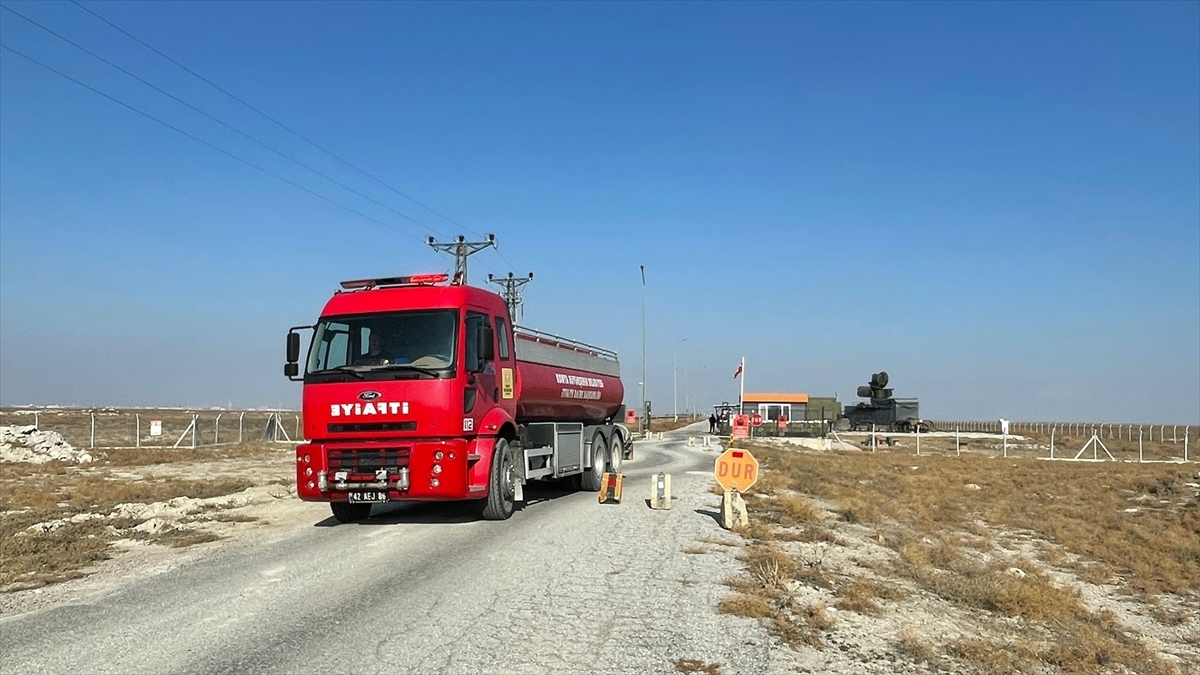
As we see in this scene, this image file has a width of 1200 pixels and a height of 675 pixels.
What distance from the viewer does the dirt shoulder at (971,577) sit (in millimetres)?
7742

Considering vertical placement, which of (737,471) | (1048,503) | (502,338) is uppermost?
(502,338)

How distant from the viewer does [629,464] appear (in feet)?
101

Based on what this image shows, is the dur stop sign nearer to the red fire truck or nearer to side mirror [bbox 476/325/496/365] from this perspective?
the red fire truck

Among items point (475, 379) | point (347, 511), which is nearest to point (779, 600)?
point (475, 379)

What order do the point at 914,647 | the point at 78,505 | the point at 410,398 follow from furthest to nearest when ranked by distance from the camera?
the point at 78,505 → the point at 410,398 → the point at 914,647

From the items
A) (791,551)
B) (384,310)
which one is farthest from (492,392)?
(791,551)

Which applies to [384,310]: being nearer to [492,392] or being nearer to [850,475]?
[492,392]

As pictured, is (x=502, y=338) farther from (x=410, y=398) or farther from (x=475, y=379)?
(x=410, y=398)

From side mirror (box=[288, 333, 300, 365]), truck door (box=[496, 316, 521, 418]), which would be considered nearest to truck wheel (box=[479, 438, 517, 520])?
truck door (box=[496, 316, 521, 418])

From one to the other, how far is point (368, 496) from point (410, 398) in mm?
1597

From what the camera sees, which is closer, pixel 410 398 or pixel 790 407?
pixel 410 398

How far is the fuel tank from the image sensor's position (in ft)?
51.2

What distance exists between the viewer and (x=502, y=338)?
14.7 m

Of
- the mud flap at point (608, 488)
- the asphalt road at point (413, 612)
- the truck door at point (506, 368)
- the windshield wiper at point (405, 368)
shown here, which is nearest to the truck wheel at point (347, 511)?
the asphalt road at point (413, 612)
